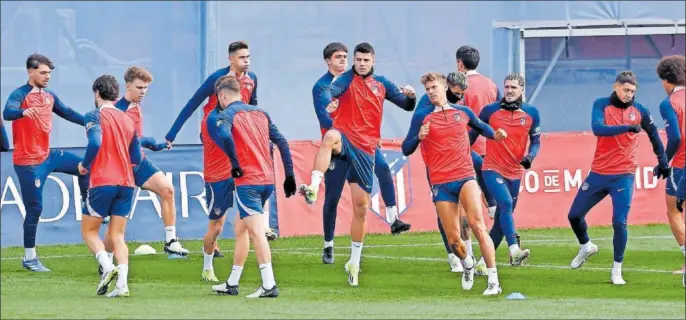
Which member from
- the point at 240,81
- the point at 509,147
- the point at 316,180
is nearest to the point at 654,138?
the point at 509,147

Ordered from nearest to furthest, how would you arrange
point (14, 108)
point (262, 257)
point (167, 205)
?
point (262, 257) < point (14, 108) < point (167, 205)

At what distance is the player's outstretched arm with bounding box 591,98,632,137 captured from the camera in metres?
15.7

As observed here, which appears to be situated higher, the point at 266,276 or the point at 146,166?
the point at 146,166

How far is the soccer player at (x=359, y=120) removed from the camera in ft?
51.8

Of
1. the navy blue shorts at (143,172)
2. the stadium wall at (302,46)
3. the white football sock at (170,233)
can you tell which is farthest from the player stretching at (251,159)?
the stadium wall at (302,46)

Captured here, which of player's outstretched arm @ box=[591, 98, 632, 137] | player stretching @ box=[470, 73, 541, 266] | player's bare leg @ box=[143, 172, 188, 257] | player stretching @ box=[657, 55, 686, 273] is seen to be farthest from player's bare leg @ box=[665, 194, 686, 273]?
player's bare leg @ box=[143, 172, 188, 257]

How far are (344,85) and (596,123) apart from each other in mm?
2445

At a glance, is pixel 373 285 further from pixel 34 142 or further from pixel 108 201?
pixel 34 142

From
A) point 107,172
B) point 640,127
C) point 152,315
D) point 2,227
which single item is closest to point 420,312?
point 152,315

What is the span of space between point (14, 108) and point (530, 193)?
8.07m

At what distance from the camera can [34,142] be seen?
17.6 m

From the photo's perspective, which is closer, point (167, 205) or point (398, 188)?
point (167, 205)

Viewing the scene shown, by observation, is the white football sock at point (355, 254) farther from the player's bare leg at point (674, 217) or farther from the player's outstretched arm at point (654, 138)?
the player's bare leg at point (674, 217)

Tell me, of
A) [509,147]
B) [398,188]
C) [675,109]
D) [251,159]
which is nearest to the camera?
[251,159]
